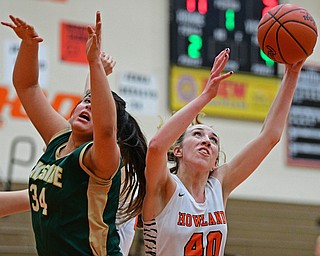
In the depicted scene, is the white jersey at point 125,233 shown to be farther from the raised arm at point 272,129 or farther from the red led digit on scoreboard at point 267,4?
the red led digit on scoreboard at point 267,4

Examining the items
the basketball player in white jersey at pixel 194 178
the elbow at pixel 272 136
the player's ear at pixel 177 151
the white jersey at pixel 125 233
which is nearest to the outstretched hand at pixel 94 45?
the basketball player in white jersey at pixel 194 178

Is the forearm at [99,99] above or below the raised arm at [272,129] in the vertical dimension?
above

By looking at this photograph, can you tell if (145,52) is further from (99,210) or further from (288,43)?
(99,210)

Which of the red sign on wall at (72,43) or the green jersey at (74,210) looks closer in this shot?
the green jersey at (74,210)

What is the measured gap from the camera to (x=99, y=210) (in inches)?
128

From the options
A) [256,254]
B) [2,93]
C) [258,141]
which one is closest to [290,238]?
[256,254]

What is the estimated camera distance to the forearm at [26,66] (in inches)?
143

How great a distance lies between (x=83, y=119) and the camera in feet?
11.0

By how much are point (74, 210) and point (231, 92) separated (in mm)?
6642

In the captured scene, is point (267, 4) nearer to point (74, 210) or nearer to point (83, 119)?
point (83, 119)

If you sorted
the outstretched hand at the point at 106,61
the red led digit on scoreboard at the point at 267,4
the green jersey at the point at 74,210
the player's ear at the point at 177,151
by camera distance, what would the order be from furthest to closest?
the red led digit on scoreboard at the point at 267,4
the player's ear at the point at 177,151
the outstretched hand at the point at 106,61
the green jersey at the point at 74,210

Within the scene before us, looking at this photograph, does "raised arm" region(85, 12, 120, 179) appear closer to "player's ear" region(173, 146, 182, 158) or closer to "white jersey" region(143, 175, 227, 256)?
"white jersey" region(143, 175, 227, 256)

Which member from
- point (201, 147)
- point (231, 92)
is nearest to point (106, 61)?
point (201, 147)

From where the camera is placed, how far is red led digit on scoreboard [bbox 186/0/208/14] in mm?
9375
